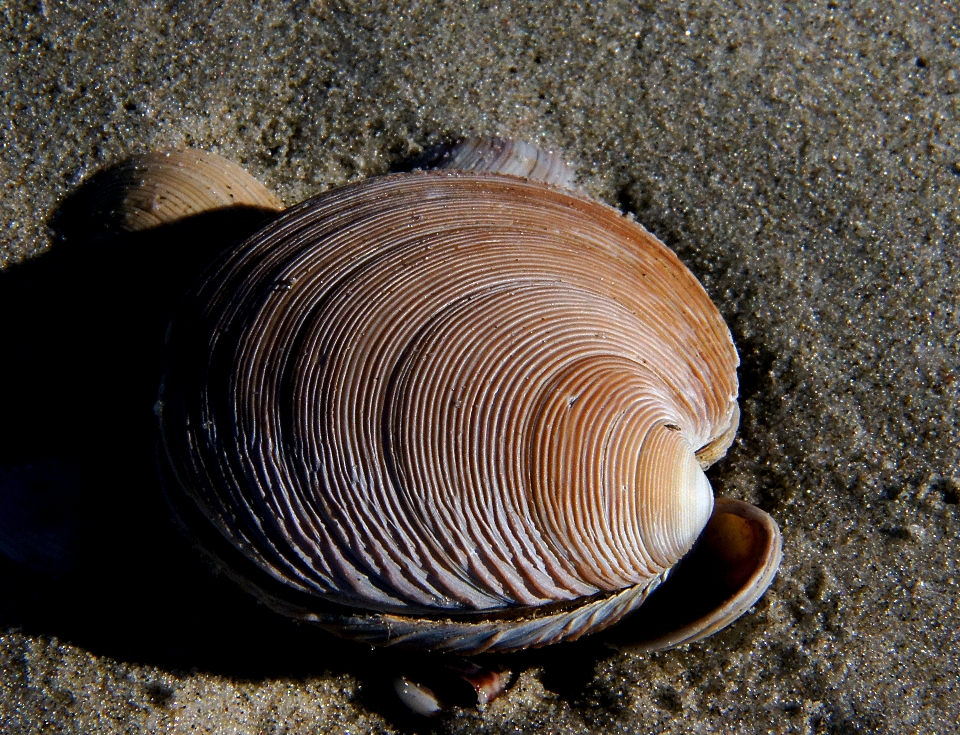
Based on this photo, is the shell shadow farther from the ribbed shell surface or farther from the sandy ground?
the ribbed shell surface

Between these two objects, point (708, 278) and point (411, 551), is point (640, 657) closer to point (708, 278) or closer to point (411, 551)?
point (411, 551)

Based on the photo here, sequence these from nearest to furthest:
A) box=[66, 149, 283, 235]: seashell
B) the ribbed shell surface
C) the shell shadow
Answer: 1. the ribbed shell surface
2. the shell shadow
3. box=[66, 149, 283, 235]: seashell

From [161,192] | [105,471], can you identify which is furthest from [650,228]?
[105,471]

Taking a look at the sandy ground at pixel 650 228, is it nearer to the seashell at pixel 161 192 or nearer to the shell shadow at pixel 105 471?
the shell shadow at pixel 105 471

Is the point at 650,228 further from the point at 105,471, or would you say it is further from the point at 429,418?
the point at 105,471

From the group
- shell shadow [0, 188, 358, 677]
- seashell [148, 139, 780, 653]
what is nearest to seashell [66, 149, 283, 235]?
shell shadow [0, 188, 358, 677]

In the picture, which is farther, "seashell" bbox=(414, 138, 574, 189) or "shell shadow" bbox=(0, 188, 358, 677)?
"seashell" bbox=(414, 138, 574, 189)

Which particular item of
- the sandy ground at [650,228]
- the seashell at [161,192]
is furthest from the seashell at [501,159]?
the seashell at [161,192]
